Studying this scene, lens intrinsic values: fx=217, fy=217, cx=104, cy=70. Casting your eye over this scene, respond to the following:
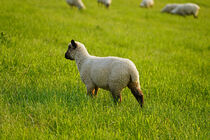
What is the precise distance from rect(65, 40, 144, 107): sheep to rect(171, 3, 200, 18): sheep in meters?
15.9

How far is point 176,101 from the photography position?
444cm

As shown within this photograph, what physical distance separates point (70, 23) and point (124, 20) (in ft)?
14.3

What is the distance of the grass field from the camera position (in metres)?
3.14

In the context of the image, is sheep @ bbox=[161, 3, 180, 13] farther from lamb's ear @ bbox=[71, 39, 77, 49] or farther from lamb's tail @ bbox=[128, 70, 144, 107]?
lamb's tail @ bbox=[128, 70, 144, 107]

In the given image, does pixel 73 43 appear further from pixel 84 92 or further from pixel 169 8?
pixel 169 8

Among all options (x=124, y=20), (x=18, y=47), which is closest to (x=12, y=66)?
(x=18, y=47)

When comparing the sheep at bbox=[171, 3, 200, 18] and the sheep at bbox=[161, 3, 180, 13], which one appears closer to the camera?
the sheep at bbox=[171, 3, 200, 18]

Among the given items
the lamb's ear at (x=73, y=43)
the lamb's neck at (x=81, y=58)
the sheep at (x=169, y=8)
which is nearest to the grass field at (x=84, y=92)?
the lamb's neck at (x=81, y=58)

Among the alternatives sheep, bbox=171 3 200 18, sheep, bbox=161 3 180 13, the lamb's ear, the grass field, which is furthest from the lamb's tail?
sheep, bbox=161 3 180 13

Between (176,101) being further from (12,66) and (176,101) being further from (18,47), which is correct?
(18,47)

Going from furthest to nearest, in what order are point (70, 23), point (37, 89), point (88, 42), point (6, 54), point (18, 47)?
point (70, 23), point (88, 42), point (18, 47), point (6, 54), point (37, 89)

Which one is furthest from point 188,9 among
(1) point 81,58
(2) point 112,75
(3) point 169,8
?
(2) point 112,75

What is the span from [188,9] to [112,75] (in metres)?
16.4

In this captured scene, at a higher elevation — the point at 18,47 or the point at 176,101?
the point at 18,47
